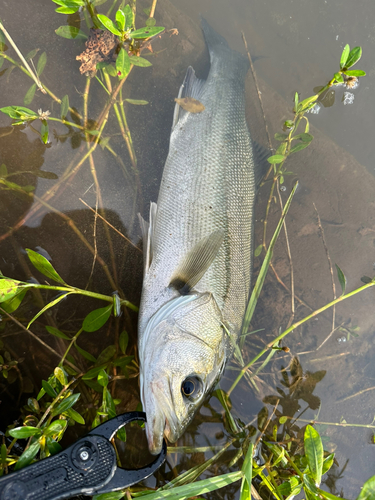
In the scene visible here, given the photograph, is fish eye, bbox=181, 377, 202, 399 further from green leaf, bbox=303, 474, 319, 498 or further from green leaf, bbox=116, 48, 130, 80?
green leaf, bbox=116, 48, 130, 80

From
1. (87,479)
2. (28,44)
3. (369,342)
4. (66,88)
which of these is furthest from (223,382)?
(28,44)

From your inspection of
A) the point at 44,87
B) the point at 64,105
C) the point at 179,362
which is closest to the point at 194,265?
the point at 179,362

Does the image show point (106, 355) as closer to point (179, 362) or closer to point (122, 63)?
point (179, 362)

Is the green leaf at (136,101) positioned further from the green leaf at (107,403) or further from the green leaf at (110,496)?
the green leaf at (110,496)

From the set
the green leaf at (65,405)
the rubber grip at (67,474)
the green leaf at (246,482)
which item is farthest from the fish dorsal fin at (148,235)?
the green leaf at (246,482)

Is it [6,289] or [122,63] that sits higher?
[122,63]

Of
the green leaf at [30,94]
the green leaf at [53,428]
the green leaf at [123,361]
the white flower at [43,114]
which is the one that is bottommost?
the green leaf at [123,361]
